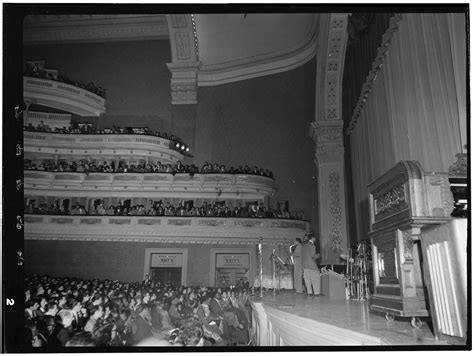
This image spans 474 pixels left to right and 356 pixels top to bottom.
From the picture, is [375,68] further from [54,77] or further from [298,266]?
[54,77]

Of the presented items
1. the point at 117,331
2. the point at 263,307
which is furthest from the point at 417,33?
the point at 117,331

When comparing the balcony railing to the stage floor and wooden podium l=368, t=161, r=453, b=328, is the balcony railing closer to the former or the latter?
the stage floor

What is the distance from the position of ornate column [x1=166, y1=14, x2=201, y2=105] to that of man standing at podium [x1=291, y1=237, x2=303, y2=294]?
3.35m

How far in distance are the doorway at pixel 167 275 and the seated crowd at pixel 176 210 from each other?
1.08m

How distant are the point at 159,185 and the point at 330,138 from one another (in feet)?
11.6

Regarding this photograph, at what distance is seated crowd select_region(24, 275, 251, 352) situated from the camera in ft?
11.5

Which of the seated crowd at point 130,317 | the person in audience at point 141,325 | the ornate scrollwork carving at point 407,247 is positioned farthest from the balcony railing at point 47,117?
the ornate scrollwork carving at point 407,247

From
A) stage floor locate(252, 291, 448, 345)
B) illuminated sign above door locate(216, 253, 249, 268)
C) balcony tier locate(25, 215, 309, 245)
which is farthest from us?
balcony tier locate(25, 215, 309, 245)

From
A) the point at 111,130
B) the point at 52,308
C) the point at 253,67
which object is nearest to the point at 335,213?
the point at 253,67

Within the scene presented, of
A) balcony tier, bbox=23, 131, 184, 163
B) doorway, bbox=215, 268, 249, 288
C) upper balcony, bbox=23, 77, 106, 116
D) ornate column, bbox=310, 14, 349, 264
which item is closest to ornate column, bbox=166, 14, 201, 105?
balcony tier, bbox=23, 131, 184, 163

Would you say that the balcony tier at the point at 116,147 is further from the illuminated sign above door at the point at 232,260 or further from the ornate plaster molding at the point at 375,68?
the ornate plaster molding at the point at 375,68

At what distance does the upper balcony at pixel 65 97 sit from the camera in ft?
23.6

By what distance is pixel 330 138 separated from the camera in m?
8.00

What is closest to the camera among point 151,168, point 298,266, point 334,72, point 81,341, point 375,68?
point 81,341
